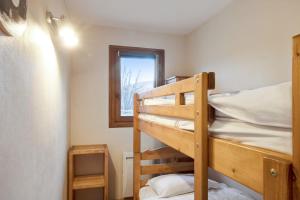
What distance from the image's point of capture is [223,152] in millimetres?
814

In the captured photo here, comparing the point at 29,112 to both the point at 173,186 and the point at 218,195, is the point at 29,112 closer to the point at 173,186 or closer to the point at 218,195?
the point at 173,186

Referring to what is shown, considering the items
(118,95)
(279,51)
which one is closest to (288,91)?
(279,51)

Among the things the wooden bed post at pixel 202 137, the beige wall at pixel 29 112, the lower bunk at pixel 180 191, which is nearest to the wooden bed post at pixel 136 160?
the lower bunk at pixel 180 191

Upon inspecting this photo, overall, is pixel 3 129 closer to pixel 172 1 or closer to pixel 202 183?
pixel 202 183

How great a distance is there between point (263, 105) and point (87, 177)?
239cm

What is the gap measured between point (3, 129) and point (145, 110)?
1258 millimetres

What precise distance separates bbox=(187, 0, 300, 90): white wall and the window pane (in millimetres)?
757

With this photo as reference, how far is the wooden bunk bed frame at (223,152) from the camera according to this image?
0.52 meters

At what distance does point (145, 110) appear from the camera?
6.23ft

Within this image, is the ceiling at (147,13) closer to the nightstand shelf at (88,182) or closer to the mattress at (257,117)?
the mattress at (257,117)

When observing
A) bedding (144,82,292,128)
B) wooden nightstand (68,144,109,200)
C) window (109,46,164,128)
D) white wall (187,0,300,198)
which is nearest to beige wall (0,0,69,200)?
wooden nightstand (68,144,109,200)

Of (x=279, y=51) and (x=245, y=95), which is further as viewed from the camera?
(x=279, y=51)

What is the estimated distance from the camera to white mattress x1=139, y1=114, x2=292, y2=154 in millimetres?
601

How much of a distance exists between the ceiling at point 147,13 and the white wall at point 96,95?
160 mm
